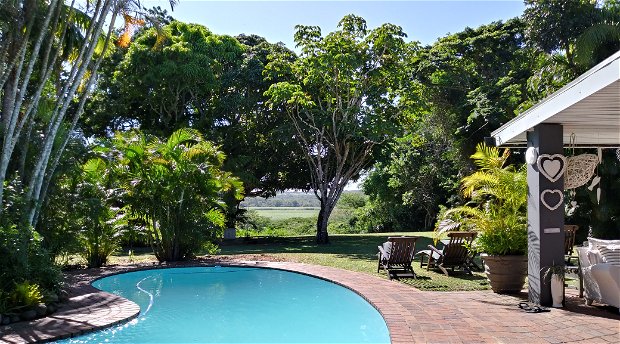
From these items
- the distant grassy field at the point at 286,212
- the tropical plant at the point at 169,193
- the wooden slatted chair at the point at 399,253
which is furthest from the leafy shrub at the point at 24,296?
the distant grassy field at the point at 286,212

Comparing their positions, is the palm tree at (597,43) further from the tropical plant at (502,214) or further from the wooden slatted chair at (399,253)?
the wooden slatted chair at (399,253)

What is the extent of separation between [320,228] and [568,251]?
32.4 feet

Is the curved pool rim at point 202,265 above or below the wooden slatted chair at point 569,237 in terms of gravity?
below

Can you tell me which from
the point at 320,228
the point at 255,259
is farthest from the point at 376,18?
the point at 255,259

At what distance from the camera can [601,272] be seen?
21.4 ft

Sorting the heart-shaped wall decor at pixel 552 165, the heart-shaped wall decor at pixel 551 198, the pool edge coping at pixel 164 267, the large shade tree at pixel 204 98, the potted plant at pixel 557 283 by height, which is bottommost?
the pool edge coping at pixel 164 267

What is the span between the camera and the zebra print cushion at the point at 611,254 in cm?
664

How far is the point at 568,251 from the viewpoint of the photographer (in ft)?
39.1

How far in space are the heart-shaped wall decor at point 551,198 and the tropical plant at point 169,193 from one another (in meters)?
8.63

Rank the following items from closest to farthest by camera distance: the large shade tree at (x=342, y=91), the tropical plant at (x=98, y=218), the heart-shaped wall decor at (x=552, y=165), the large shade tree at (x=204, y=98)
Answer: the heart-shaped wall decor at (x=552, y=165) < the tropical plant at (x=98, y=218) < the large shade tree at (x=342, y=91) < the large shade tree at (x=204, y=98)

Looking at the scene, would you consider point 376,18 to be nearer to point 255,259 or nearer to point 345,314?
point 255,259

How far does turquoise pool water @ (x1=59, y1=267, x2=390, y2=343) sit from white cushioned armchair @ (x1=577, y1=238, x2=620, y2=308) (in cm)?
308

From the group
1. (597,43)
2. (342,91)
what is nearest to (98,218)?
(342,91)

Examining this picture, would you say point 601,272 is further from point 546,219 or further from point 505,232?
point 505,232
